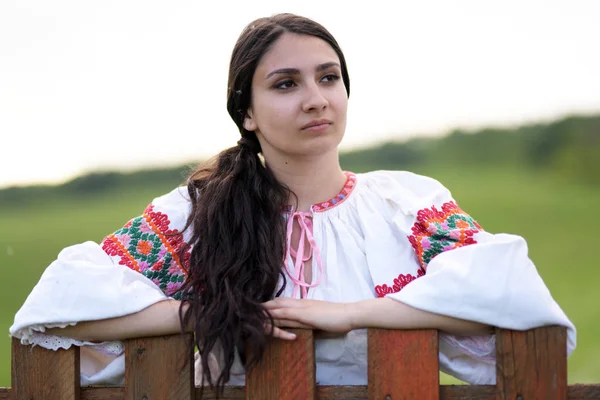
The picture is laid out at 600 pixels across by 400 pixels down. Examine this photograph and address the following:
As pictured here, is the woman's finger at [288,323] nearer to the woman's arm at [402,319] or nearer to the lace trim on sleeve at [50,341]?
the woman's arm at [402,319]

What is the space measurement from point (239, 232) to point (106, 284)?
0.40 metres

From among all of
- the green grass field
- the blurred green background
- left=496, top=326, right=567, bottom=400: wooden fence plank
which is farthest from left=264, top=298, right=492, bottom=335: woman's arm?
the green grass field

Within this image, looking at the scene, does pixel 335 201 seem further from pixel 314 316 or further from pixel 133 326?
pixel 133 326

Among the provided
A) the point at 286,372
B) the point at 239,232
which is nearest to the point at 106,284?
the point at 239,232

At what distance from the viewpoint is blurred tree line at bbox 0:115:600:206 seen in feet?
21.4

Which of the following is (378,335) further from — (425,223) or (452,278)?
(425,223)

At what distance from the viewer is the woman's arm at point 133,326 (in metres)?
1.98

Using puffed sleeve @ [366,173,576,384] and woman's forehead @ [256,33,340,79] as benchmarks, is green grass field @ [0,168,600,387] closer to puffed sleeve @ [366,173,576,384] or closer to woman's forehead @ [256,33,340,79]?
woman's forehead @ [256,33,340,79]

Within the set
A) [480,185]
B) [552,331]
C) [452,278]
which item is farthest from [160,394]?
[480,185]

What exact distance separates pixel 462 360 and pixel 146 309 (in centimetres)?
80

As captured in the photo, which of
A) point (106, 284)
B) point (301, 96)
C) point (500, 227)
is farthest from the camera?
point (500, 227)

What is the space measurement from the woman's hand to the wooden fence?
0.04 meters

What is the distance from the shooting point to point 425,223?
222 cm

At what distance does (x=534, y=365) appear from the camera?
72.3 inches
